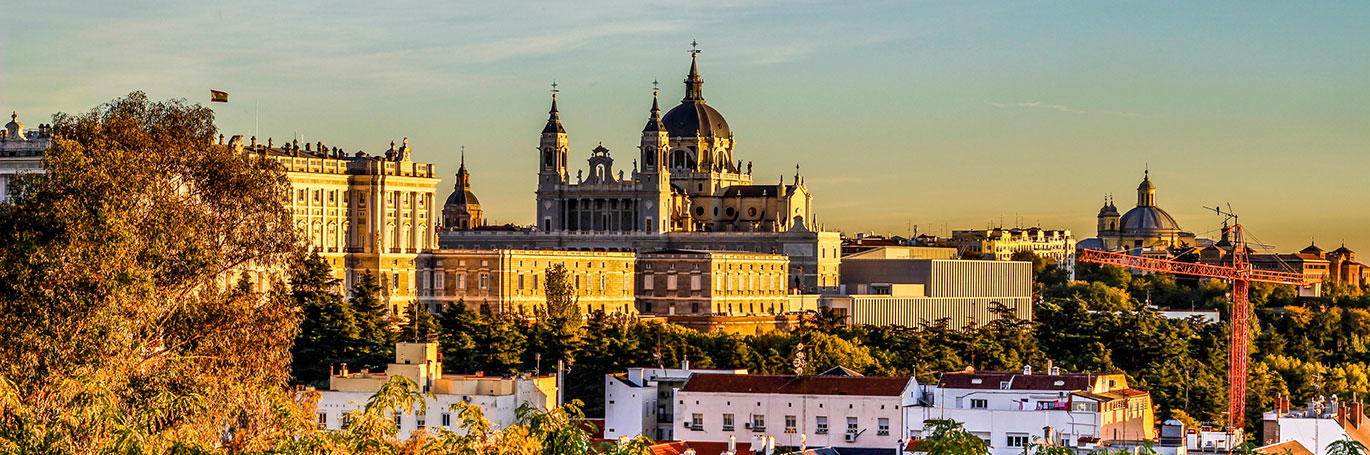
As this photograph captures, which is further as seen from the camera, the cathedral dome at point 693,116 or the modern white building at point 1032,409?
the cathedral dome at point 693,116

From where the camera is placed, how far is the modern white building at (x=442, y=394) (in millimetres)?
79188

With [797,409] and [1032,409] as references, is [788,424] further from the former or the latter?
[1032,409]

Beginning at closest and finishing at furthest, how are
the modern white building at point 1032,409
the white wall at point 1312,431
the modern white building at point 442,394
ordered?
the white wall at point 1312,431 < the modern white building at point 1032,409 < the modern white building at point 442,394

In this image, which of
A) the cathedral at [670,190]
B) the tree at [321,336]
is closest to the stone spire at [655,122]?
the cathedral at [670,190]

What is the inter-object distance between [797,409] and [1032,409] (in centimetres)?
687

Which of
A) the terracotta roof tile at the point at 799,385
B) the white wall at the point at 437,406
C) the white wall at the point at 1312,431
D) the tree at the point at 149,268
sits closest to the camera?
the tree at the point at 149,268

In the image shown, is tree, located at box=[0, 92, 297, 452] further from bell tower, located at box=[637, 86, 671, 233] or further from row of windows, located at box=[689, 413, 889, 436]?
bell tower, located at box=[637, 86, 671, 233]

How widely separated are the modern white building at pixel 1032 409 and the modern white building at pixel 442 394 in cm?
1133

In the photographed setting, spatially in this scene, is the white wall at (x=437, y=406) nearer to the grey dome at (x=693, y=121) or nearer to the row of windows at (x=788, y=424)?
the row of windows at (x=788, y=424)

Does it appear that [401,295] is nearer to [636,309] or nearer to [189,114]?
[636,309]

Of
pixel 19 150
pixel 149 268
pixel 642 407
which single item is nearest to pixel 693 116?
pixel 19 150

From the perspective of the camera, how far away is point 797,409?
262ft

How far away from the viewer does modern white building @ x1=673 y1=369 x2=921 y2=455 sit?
78812 mm

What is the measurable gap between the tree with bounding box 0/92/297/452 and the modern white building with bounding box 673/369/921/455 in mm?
24912
